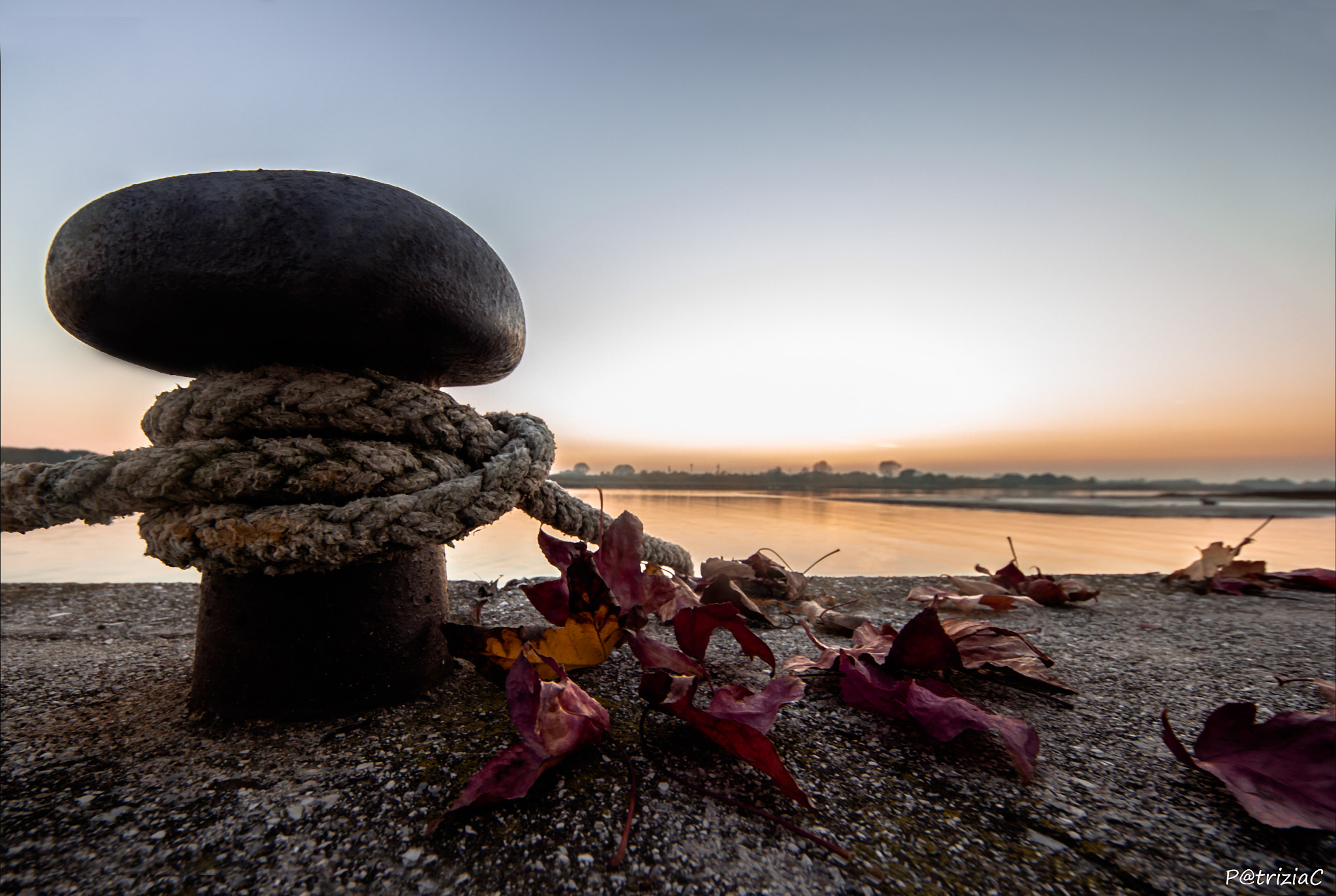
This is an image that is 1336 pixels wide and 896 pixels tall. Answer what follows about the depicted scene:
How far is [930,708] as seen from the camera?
110 cm

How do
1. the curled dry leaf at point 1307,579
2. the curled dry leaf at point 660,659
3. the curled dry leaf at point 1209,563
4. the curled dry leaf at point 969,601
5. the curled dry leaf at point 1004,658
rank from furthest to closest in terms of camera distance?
the curled dry leaf at point 1209,563 < the curled dry leaf at point 1307,579 < the curled dry leaf at point 969,601 < the curled dry leaf at point 1004,658 < the curled dry leaf at point 660,659

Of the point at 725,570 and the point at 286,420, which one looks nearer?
the point at 286,420

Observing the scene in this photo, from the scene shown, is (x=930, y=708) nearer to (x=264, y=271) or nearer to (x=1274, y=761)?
(x=1274, y=761)

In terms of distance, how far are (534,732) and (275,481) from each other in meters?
0.86

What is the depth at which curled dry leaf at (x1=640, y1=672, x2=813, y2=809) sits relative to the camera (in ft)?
3.00

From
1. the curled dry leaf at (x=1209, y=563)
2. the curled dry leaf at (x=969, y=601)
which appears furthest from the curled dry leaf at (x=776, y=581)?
the curled dry leaf at (x=1209, y=563)

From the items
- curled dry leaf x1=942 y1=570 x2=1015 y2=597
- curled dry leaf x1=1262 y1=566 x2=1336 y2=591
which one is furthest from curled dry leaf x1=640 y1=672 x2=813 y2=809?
curled dry leaf x1=1262 y1=566 x2=1336 y2=591

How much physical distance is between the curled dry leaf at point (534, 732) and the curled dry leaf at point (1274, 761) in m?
0.96

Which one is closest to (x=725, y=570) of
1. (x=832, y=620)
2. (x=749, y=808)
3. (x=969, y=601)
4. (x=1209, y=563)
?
(x=832, y=620)

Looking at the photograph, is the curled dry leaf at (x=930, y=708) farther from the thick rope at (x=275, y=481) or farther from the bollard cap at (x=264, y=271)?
the bollard cap at (x=264, y=271)

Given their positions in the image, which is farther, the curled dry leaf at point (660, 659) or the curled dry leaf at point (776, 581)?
the curled dry leaf at point (776, 581)

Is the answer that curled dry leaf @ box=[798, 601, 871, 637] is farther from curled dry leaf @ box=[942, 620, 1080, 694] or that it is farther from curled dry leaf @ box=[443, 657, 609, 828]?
curled dry leaf @ box=[443, 657, 609, 828]

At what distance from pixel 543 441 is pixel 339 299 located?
2.04ft

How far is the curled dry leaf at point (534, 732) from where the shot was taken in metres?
0.87
